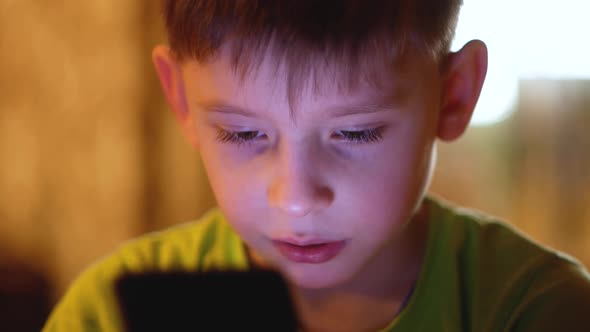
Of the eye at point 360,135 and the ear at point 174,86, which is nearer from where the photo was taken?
the eye at point 360,135

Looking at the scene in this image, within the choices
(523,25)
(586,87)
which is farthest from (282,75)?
(586,87)

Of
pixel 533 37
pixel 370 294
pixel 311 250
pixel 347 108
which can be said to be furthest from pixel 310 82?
pixel 533 37

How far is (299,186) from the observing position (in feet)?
1.98

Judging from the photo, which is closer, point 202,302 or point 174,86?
point 202,302

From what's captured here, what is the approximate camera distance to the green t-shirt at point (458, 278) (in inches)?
27.6

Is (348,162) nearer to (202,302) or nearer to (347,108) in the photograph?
(347,108)

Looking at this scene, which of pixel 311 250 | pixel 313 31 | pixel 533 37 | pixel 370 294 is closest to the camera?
pixel 313 31

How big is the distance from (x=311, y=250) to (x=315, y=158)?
121 mm

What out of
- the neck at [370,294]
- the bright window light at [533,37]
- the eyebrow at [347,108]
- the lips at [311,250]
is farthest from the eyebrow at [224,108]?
the bright window light at [533,37]

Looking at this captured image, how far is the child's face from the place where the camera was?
599 mm

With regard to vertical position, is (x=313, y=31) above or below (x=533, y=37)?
above

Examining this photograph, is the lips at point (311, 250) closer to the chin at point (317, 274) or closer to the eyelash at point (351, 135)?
the chin at point (317, 274)

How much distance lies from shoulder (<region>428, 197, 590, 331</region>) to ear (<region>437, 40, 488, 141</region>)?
0.16 metres

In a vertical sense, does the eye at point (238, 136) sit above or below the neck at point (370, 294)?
above
